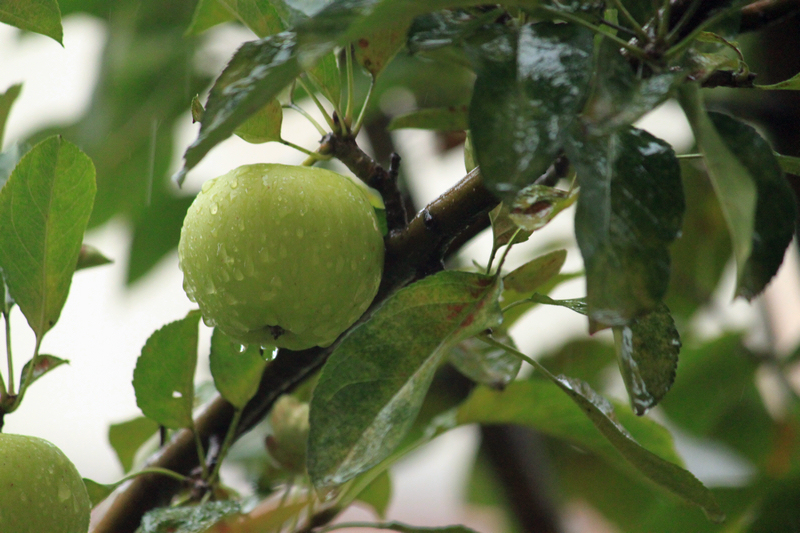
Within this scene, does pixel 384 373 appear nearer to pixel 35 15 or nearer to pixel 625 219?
pixel 625 219

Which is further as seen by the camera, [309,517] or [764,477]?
[764,477]

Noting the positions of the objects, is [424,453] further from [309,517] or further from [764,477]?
[309,517]

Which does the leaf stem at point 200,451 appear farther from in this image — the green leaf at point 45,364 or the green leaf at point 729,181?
the green leaf at point 729,181

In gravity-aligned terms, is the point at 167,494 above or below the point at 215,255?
below

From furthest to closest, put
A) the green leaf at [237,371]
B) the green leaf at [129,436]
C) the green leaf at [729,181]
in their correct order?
the green leaf at [129,436] < the green leaf at [237,371] < the green leaf at [729,181]

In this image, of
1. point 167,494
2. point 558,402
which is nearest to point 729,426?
point 558,402

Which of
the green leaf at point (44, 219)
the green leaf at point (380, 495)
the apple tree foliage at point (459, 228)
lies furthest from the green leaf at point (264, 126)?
the green leaf at point (380, 495)
